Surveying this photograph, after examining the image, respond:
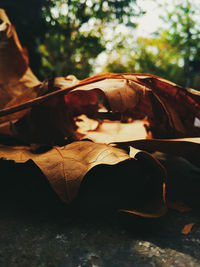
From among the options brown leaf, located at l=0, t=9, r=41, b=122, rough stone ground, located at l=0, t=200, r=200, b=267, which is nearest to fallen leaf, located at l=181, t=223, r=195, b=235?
rough stone ground, located at l=0, t=200, r=200, b=267

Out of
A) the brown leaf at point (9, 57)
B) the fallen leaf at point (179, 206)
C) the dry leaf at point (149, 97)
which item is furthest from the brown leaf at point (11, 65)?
the fallen leaf at point (179, 206)

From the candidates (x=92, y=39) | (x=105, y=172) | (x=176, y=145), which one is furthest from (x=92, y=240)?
(x=92, y=39)

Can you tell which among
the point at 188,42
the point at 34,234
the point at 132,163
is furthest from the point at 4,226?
the point at 188,42

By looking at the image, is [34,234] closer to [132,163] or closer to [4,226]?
[4,226]

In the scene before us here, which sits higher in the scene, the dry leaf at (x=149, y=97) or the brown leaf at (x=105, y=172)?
the dry leaf at (x=149, y=97)

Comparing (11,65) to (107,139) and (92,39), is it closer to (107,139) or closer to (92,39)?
(107,139)

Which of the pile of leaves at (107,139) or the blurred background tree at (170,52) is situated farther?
the blurred background tree at (170,52)

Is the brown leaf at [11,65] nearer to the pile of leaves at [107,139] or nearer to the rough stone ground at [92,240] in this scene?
the pile of leaves at [107,139]
